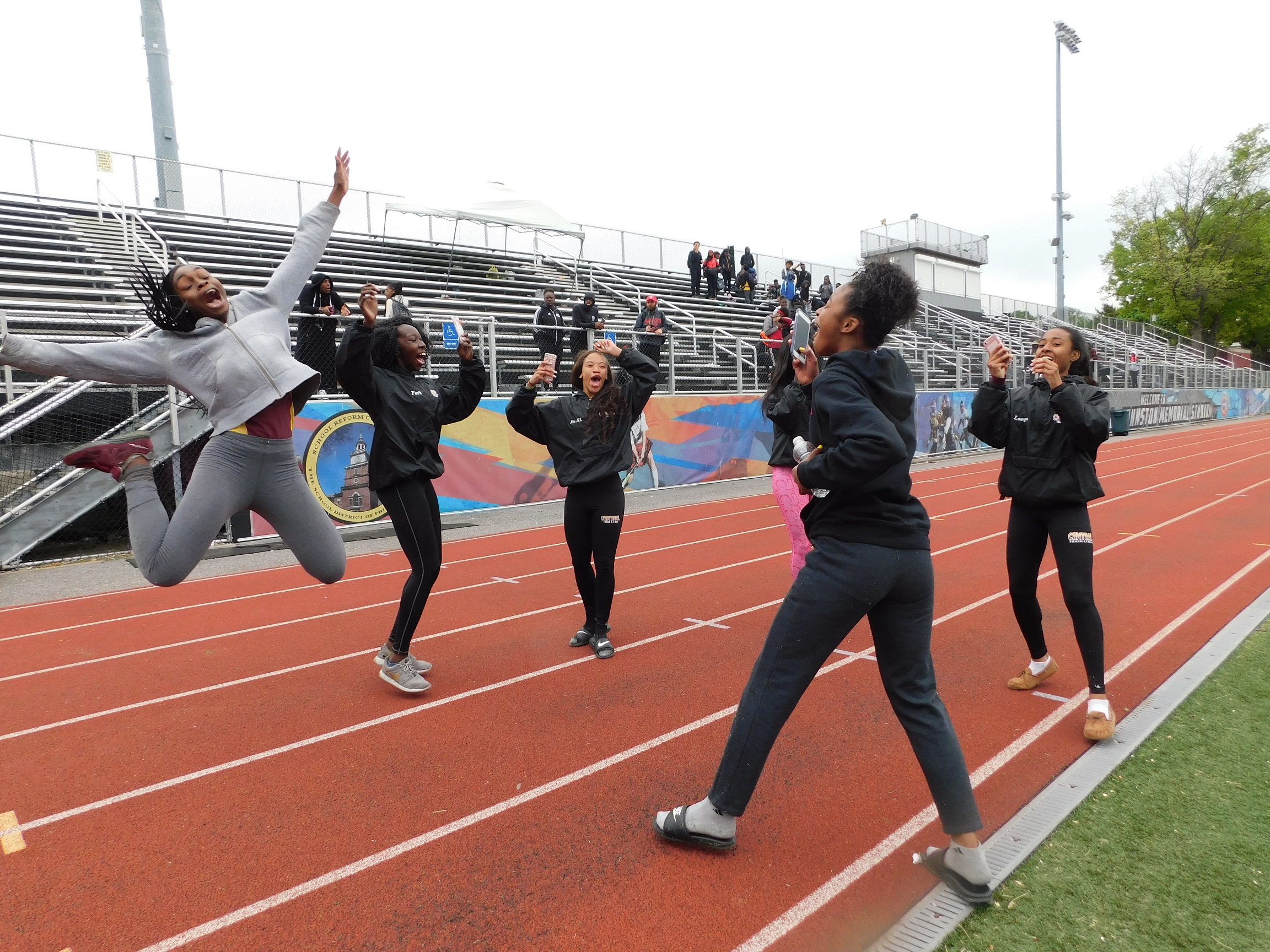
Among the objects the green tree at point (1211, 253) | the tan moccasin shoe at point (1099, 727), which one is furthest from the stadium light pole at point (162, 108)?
the green tree at point (1211, 253)

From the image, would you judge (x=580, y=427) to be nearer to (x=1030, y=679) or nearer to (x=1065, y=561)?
(x=1065, y=561)

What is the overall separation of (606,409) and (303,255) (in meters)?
2.19

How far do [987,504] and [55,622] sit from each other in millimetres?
11955

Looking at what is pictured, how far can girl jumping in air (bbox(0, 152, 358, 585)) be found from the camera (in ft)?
11.0

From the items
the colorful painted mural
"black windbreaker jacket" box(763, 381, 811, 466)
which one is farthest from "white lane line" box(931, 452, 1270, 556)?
"black windbreaker jacket" box(763, 381, 811, 466)

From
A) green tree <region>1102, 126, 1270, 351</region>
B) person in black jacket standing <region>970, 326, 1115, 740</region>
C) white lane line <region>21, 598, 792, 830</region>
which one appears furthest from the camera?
green tree <region>1102, 126, 1270, 351</region>

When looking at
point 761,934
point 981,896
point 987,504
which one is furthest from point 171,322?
point 987,504

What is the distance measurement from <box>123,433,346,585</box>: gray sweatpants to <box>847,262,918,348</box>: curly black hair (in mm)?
2434

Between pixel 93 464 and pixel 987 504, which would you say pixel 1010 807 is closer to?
pixel 93 464

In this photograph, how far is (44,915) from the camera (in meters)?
2.70

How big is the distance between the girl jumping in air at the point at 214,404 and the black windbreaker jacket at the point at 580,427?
1.81 meters

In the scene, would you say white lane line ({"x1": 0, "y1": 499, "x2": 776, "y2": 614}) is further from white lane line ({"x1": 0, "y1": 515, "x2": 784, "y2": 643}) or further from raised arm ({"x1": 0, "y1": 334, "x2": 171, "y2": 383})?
raised arm ({"x1": 0, "y1": 334, "x2": 171, "y2": 383})

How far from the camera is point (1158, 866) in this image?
9.07 feet

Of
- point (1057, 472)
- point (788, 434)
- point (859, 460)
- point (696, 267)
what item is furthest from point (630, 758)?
point (696, 267)
